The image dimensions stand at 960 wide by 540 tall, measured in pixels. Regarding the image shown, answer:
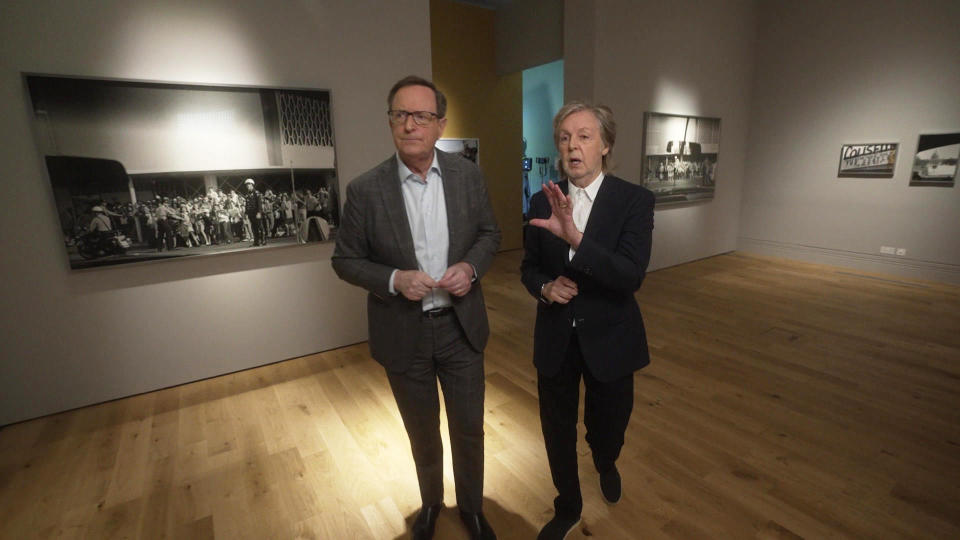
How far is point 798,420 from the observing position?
2926mm

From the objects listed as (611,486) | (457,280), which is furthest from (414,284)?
(611,486)

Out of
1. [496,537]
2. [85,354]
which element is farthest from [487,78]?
[496,537]

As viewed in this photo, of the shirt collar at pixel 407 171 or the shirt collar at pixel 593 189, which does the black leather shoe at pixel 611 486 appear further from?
the shirt collar at pixel 407 171

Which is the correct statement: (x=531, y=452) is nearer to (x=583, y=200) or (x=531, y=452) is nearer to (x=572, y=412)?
(x=572, y=412)

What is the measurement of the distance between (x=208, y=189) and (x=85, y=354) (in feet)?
→ 4.88

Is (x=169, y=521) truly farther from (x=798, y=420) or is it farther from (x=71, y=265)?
(x=798, y=420)

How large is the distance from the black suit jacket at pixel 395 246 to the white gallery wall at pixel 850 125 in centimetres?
732

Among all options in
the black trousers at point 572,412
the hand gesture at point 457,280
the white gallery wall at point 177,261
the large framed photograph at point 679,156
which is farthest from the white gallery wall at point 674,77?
the hand gesture at point 457,280

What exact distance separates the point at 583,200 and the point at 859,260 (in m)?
7.26

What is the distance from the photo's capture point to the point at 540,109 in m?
9.66

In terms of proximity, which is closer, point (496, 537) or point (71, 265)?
point (496, 537)

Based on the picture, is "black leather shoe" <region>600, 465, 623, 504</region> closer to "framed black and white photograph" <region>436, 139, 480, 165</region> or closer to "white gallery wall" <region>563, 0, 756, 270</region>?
"white gallery wall" <region>563, 0, 756, 270</region>

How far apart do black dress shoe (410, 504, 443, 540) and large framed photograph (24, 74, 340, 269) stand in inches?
103

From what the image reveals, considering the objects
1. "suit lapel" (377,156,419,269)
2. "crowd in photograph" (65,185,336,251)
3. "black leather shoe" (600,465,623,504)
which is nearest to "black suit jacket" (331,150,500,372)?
"suit lapel" (377,156,419,269)
